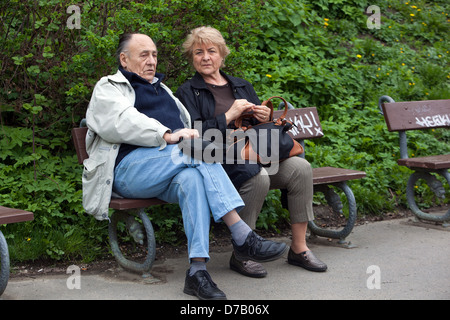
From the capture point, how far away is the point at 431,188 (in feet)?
17.1

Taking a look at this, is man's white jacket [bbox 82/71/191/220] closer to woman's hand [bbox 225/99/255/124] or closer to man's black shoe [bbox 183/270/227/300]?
woman's hand [bbox 225/99/255/124]

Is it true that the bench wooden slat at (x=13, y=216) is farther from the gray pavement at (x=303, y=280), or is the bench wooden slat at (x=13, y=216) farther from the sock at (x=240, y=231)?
the sock at (x=240, y=231)

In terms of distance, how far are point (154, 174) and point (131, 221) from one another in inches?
18.2

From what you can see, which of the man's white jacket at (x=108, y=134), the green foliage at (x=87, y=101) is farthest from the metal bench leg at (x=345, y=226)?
the man's white jacket at (x=108, y=134)

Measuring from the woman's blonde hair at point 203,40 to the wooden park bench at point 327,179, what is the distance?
74 centimetres

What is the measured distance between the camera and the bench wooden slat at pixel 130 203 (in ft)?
11.8

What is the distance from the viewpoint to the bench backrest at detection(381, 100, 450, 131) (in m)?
5.33

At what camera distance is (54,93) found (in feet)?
15.2

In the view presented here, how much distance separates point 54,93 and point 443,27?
6.40 meters

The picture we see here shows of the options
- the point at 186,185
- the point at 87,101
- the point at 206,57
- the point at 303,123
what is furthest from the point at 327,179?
the point at 87,101

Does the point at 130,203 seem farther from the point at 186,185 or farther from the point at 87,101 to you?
the point at 87,101

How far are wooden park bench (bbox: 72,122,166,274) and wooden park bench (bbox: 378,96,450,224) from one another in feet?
8.07

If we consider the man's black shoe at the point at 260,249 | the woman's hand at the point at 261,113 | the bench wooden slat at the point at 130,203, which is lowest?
the man's black shoe at the point at 260,249

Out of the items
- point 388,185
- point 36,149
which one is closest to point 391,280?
point 388,185
